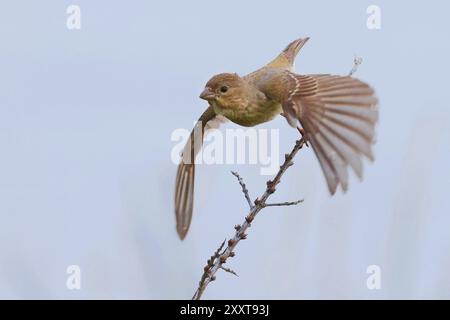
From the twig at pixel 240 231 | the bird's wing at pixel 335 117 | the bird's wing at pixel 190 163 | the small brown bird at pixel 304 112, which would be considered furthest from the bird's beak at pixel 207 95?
the twig at pixel 240 231

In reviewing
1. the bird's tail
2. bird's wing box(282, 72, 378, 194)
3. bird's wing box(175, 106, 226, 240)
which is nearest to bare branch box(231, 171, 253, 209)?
bird's wing box(282, 72, 378, 194)

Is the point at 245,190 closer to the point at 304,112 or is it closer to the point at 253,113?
the point at 304,112

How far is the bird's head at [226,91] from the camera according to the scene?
4992 millimetres

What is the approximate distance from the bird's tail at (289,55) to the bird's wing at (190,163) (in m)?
0.63

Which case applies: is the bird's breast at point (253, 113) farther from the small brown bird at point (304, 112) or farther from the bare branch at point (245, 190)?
the bare branch at point (245, 190)

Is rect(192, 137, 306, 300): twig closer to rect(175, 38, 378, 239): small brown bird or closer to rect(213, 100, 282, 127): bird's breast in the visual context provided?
rect(175, 38, 378, 239): small brown bird

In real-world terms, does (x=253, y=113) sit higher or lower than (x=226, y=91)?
lower

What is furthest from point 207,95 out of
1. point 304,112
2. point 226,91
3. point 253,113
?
point 304,112

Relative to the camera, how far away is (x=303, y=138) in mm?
4508

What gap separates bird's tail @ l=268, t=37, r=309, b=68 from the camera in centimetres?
582

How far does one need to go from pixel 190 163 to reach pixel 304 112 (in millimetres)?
996

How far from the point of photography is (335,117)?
4.39m

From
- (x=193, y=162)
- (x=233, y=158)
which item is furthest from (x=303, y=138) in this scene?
(x=193, y=162)

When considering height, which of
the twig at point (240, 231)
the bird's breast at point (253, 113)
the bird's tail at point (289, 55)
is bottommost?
the twig at point (240, 231)
